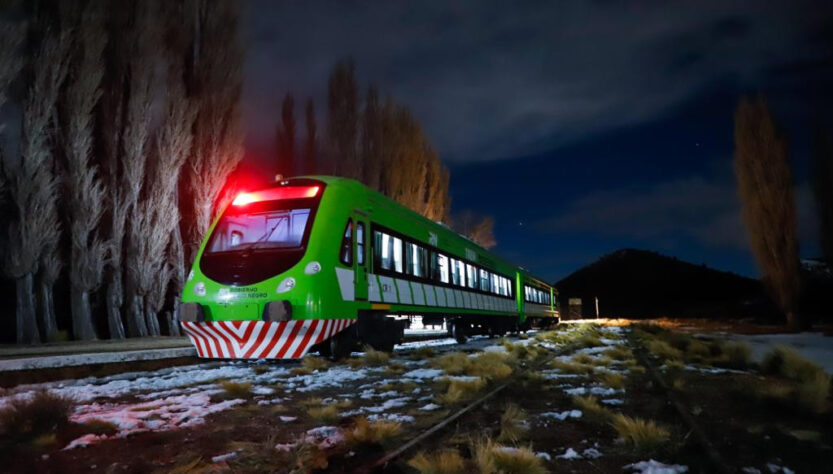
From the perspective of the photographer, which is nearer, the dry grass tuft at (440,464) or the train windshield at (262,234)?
the dry grass tuft at (440,464)

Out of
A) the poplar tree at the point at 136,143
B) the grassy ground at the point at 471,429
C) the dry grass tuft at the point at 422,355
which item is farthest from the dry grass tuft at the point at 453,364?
the poplar tree at the point at 136,143

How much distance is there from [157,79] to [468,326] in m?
13.5

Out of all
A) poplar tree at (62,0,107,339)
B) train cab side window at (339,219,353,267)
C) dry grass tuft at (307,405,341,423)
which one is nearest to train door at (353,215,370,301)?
train cab side window at (339,219,353,267)

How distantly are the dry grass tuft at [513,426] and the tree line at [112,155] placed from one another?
1041cm

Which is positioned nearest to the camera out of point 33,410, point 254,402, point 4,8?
point 33,410

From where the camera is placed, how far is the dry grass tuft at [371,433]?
11.6 ft

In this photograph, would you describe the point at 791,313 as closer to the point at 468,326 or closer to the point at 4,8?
the point at 468,326

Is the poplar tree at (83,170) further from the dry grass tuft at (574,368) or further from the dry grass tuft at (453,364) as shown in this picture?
the dry grass tuft at (574,368)

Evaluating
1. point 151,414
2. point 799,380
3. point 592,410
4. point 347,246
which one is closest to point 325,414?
point 151,414

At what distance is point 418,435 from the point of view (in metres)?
3.81

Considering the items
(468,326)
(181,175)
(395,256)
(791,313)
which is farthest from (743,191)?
(181,175)

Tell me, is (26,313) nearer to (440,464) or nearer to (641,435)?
(440,464)

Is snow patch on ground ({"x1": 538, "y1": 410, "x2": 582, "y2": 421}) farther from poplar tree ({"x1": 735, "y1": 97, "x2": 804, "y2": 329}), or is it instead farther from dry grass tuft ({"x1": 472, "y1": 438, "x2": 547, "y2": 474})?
poplar tree ({"x1": 735, "y1": 97, "x2": 804, "y2": 329})

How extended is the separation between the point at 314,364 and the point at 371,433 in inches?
195
